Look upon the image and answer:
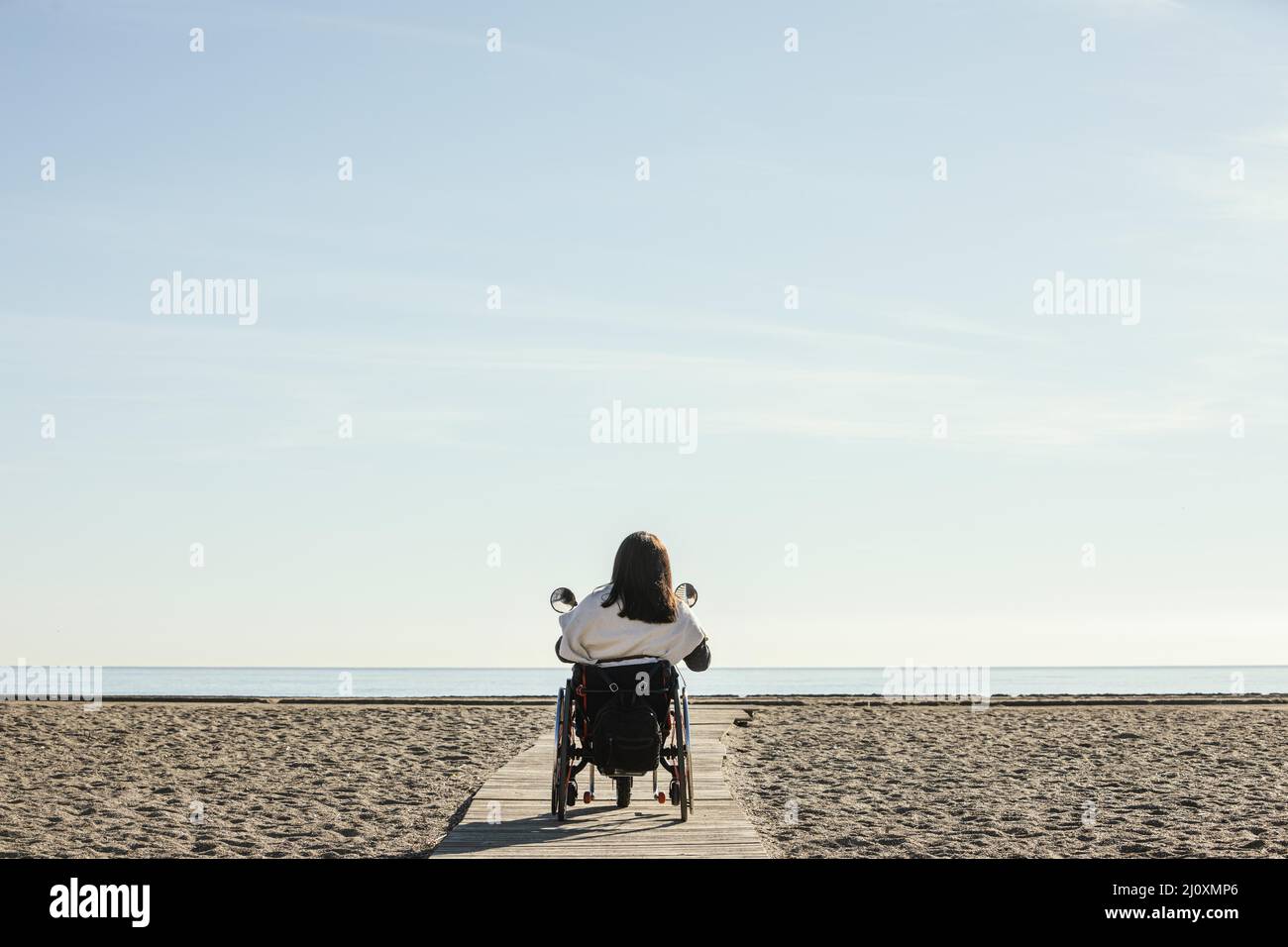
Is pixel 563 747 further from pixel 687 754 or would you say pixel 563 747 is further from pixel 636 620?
pixel 636 620

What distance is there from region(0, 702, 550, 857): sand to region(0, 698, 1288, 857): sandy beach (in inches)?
1.2

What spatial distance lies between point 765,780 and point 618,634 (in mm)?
3824

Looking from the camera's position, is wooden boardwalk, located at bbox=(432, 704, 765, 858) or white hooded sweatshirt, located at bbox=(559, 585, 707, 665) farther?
white hooded sweatshirt, located at bbox=(559, 585, 707, 665)

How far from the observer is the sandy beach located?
721 cm

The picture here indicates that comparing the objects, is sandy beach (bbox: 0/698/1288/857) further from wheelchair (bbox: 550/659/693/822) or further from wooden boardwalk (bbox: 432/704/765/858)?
wheelchair (bbox: 550/659/693/822)

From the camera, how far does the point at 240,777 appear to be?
970 cm

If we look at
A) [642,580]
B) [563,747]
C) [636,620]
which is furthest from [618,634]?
[563,747]

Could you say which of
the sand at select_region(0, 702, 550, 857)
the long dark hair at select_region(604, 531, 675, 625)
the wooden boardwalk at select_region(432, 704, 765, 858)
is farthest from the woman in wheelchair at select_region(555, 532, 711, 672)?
the sand at select_region(0, 702, 550, 857)

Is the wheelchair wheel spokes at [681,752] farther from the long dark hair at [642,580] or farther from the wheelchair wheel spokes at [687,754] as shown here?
the long dark hair at [642,580]

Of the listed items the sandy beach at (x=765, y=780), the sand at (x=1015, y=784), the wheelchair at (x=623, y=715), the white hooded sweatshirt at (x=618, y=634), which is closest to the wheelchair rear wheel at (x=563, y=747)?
the wheelchair at (x=623, y=715)

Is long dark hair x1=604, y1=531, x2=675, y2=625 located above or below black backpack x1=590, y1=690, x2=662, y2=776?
above
